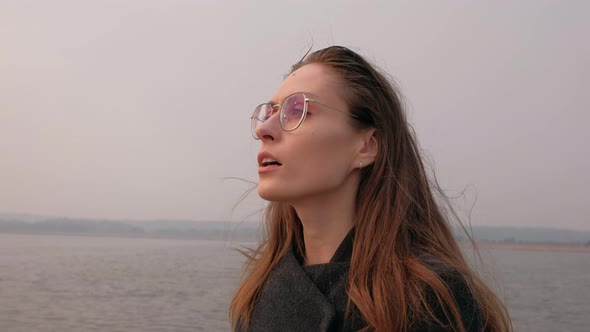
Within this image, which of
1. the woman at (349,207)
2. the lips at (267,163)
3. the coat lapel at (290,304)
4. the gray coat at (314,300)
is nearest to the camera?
the gray coat at (314,300)

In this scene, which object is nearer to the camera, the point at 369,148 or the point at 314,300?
the point at 314,300

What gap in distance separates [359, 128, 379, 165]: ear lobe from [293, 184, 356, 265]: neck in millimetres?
164

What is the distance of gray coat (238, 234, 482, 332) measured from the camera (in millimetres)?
2420

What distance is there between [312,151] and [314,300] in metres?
0.64

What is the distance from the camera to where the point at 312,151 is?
8.84 ft

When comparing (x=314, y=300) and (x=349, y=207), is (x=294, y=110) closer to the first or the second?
(x=349, y=207)

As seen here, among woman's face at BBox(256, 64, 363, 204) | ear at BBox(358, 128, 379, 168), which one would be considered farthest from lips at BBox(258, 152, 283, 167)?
ear at BBox(358, 128, 379, 168)

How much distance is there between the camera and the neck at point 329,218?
9.25 feet

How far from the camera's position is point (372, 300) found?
2445 mm

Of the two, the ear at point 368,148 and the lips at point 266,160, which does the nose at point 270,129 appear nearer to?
the lips at point 266,160

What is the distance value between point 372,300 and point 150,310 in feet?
66.7

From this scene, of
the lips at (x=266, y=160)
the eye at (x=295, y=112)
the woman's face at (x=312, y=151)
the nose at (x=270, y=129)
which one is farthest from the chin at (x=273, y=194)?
the eye at (x=295, y=112)

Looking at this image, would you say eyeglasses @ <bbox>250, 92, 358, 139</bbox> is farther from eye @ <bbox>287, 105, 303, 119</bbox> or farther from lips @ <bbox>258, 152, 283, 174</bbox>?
lips @ <bbox>258, 152, 283, 174</bbox>

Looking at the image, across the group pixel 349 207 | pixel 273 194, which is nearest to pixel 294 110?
pixel 273 194
